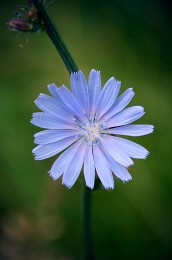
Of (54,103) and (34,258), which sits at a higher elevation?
(54,103)

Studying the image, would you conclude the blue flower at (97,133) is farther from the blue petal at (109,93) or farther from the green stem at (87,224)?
the green stem at (87,224)

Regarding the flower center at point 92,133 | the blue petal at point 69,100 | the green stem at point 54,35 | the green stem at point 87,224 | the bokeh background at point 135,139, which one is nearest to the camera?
the green stem at point 54,35

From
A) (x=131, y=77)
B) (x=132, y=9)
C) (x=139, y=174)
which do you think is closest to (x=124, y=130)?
(x=139, y=174)

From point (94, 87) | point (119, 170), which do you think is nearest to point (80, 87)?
point (94, 87)

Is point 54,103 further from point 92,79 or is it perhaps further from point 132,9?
point 132,9

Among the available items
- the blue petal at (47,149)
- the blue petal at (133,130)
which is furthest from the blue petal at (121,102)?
the blue petal at (47,149)

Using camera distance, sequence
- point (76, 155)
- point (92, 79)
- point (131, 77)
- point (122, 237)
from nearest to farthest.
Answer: point (92, 79), point (76, 155), point (122, 237), point (131, 77)

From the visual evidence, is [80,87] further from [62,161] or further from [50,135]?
[62,161]
